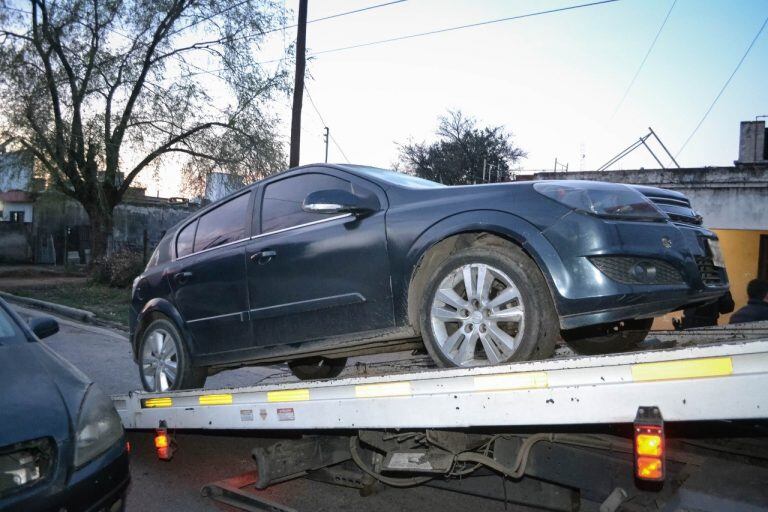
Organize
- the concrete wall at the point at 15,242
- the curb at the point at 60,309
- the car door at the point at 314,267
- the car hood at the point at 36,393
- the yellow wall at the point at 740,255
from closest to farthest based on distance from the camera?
the car hood at the point at 36,393 → the car door at the point at 314,267 → the yellow wall at the point at 740,255 → the curb at the point at 60,309 → the concrete wall at the point at 15,242

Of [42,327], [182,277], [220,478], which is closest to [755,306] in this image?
[220,478]

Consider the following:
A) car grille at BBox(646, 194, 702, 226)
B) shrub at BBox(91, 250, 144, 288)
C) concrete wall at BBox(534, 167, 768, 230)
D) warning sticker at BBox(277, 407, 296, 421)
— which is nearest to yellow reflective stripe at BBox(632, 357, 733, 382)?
car grille at BBox(646, 194, 702, 226)

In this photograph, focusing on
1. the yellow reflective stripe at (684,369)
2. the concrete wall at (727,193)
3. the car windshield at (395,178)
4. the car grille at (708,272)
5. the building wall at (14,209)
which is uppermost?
the building wall at (14,209)

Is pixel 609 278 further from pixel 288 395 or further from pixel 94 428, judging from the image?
pixel 94 428

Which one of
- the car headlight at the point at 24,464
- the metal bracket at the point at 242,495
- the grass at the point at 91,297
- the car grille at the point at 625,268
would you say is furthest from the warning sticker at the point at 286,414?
the grass at the point at 91,297

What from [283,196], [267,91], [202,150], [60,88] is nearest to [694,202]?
[283,196]

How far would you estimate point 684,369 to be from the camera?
7.96ft

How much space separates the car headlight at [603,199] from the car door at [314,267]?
40.3 inches

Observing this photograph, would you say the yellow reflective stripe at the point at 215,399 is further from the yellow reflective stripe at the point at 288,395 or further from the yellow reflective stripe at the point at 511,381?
the yellow reflective stripe at the point at 511,381

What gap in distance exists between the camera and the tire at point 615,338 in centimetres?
397

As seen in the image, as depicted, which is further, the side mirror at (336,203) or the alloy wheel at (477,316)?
the side mirror at (336,203)

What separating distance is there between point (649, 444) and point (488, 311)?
1.06 metres

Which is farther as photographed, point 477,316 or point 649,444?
point 477,316

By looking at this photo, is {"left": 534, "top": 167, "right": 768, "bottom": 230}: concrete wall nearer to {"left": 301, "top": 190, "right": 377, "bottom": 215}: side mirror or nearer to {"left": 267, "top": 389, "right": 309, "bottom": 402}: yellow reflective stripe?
{"left": 301, "top": 190, "right": 377, "bottom": 215}: side mirror
